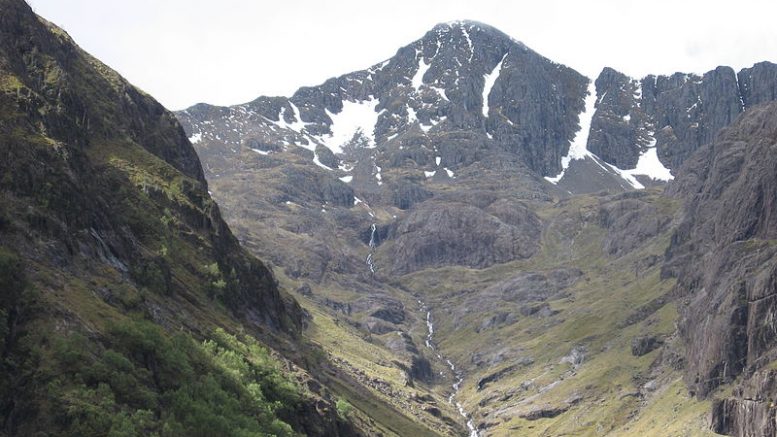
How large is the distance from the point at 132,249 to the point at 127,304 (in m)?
27.2

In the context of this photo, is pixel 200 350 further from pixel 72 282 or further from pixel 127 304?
pixel 72 282

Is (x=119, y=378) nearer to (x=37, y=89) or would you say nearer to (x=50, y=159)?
(x=50, y=159)

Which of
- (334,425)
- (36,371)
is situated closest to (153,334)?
(36,371)

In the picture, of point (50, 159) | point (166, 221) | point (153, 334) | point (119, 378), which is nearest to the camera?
point (119, 378)

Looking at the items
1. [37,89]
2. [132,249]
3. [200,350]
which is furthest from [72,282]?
[37,89]

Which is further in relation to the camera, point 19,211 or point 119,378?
point 19,211

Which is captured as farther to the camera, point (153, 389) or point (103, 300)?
point (103, 300)

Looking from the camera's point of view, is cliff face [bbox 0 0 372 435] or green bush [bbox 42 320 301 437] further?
cliff face [bbox 0 0 372 435]

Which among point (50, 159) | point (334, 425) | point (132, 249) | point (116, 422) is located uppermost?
point (50, 159)

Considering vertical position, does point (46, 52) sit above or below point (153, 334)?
above

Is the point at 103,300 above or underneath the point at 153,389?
above

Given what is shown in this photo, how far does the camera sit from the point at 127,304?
12469cm

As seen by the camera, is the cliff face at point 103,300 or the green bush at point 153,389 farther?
the cliff face at point 103,300

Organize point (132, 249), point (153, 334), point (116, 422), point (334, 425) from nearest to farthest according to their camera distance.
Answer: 1. point (116, 422)
2. point (153, 334)
3. point (132, 249)
4. point (334, 425)
